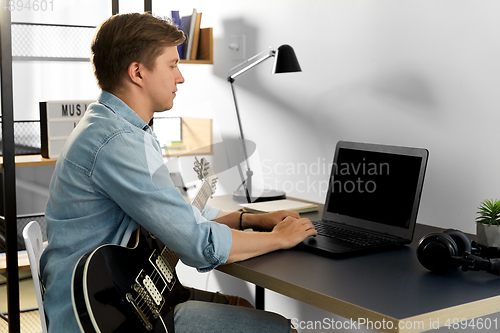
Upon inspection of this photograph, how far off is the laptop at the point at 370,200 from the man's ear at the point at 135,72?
594 mm

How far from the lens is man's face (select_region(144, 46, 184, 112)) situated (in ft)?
4.30

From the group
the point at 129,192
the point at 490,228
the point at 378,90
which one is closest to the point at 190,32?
the point at 378,90

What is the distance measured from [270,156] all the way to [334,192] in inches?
31.6

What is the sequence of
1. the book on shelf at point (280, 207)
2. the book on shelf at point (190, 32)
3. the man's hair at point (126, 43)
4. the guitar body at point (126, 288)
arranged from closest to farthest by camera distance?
the guitar body at point (126, 288) < the man's hair at point (126, 43) < the book on shelf at point (280, 207) < the book on shelf at point (190, 32)

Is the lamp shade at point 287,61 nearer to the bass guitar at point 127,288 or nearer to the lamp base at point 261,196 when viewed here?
the lamp base at point 261,196

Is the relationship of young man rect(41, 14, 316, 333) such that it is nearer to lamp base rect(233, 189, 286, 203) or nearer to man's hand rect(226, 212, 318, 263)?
man's hand rect(226, 212, 318, 263)

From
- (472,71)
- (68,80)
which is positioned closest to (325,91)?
(472,71)

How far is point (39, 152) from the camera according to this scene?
2381mm

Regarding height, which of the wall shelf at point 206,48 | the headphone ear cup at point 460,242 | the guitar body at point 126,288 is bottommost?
the guitar body at point 126,288

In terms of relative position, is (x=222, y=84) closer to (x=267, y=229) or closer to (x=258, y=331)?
(x=267, y=229)

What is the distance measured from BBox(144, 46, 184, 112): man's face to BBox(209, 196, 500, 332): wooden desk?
0.44m

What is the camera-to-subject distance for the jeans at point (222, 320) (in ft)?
4.37

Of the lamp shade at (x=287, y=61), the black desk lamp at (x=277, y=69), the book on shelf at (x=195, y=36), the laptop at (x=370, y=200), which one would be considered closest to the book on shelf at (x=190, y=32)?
the book on shelf at (x=195, y=36)

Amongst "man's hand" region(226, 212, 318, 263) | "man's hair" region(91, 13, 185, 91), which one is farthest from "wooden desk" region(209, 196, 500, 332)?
"man's hair" region(91, 13, 185, 91)
